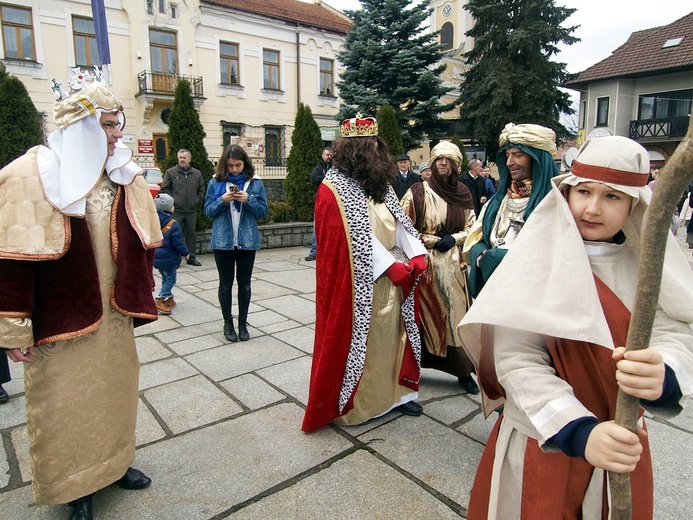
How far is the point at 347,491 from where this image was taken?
90.1 inches

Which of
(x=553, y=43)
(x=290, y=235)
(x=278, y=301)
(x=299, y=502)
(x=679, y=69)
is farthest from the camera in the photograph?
(x=679, y=69)

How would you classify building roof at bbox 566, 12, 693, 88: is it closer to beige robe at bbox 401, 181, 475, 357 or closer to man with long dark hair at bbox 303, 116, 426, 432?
beige robe at bbox 401, 181, 475, 357

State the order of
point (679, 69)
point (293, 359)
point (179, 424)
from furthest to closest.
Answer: point (679, 69)
point (293, 359)
point (179, 424)

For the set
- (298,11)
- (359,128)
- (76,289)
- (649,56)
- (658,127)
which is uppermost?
(298,11)

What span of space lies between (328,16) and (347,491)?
27563 mm

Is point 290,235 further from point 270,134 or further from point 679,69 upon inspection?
point 679,69

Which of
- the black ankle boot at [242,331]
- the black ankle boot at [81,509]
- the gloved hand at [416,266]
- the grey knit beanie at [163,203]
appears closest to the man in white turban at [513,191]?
the gloved hand at [416,266]

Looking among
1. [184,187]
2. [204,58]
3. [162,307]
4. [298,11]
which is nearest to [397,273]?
[162,307]

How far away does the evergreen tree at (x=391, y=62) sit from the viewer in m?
15.2

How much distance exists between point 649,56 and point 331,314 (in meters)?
28.2

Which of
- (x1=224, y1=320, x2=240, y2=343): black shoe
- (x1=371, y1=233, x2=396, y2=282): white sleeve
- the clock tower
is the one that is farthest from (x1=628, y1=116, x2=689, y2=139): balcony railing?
(x1=371, y1=233, x2=396, y2=282): white sleeve

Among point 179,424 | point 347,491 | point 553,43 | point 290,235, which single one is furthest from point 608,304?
point 553,43

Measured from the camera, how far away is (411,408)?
3059 millimetres

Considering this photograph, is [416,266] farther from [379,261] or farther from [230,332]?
[230,332]
